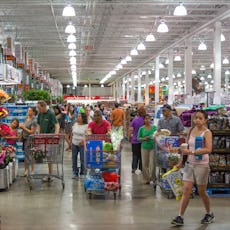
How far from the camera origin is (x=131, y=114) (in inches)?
781

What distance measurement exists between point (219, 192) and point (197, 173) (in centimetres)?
266

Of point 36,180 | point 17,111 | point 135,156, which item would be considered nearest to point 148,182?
point 135,156

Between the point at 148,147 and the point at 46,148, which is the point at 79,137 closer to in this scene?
the point at 46,148

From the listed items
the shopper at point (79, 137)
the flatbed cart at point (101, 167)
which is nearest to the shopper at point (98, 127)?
the shopper at point (79, 137)

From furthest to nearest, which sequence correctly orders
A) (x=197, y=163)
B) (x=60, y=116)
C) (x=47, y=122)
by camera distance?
1. (x=60, y=116)
2. (x=47, y=122)
3. (x=197, y=163)

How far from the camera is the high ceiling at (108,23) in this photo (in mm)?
16328

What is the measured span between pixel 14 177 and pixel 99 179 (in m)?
2.51

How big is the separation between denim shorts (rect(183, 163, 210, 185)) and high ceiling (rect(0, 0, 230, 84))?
9904mm

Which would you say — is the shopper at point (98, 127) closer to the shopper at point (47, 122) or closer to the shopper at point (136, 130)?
the shopper at point (47, 122)

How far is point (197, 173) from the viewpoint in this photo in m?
6.09

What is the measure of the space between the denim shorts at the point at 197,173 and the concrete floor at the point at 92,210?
653mm

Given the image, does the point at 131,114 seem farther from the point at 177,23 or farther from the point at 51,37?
the point at 51,37

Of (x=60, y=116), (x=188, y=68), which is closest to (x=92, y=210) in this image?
(x=60, y=116)

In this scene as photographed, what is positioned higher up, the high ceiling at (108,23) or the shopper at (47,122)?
the high ceiling at (108,23)
